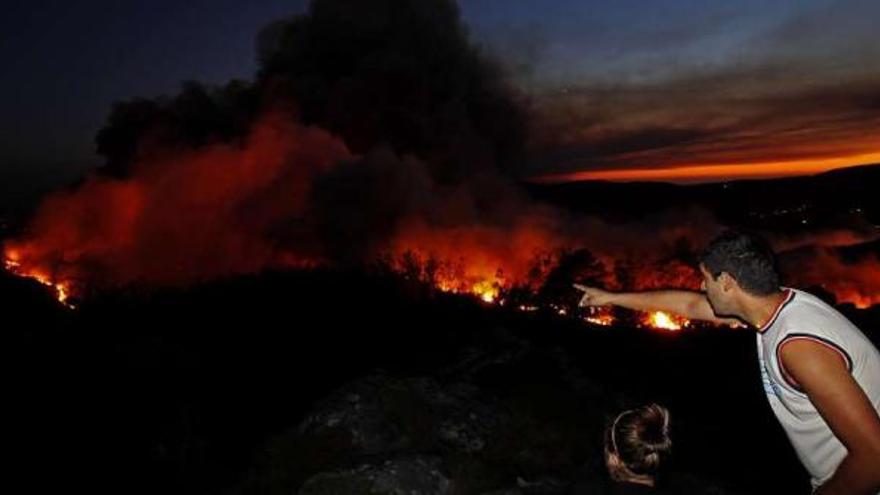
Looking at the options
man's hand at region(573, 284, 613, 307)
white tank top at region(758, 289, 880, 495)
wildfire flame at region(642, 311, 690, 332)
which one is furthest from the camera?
wildfire flame at region(642, 311, 690, 332)

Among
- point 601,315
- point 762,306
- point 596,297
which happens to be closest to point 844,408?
→ point 762,306

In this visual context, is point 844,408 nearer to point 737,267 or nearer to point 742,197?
point 737,267

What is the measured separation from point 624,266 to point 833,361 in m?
25.5

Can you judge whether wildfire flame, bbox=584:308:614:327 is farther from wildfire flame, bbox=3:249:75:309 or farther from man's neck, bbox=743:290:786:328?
man's neck, bbox=743:290:786:328

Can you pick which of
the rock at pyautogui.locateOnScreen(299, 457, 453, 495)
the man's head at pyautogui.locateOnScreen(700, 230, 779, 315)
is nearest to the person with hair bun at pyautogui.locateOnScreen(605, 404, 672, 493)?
the man's head at pyautogui.locateOnScreen(700, 230, 779, 315)

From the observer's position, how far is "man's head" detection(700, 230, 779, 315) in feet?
10.4

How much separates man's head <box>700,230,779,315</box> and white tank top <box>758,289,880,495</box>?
14cm

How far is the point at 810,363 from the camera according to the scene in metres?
2.83

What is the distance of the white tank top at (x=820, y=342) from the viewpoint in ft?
9.59

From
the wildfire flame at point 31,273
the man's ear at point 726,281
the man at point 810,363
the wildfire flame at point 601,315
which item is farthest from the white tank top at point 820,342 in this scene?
the wildfire flame at point 31,273

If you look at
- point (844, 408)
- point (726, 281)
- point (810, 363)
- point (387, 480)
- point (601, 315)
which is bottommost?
point (387, 480)

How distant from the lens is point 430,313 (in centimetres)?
1593

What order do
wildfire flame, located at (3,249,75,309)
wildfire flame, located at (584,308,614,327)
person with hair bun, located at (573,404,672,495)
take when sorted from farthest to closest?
wildfire flame, located at (3,249,75,309)
wildfire flame, located at (584,308,614,327)
person with hair bun, located at (573,404,672,495)

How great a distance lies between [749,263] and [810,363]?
20.6 inches
